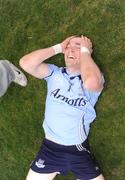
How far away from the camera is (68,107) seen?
3.90m

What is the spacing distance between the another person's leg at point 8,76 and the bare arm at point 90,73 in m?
0.74

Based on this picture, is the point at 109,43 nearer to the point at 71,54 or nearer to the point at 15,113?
the point at 71,54

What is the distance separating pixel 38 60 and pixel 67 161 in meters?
0.88

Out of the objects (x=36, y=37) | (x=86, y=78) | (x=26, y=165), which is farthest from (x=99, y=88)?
(x=26, y=165)

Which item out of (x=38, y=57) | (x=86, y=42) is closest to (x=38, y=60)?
(x=38, y=57)

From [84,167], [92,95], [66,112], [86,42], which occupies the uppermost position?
[86,42]

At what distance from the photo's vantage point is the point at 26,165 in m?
4.52

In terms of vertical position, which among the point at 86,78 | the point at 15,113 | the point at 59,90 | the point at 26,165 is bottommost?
the point at 26,165

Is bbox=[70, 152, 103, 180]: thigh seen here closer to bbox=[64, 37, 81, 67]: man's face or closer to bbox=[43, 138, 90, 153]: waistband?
bbox=[43, 138, 90, 153]: waistband

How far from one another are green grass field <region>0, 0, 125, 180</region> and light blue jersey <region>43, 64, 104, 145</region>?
8.8 inches

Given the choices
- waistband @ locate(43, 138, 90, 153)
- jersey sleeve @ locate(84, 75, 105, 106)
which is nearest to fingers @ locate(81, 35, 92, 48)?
jersey sleeve @ locate(84, 75, 105, 106)

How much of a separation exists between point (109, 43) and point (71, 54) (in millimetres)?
397

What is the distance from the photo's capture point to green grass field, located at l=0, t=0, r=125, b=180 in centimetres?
400

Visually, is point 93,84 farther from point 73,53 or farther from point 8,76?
point 8,76
